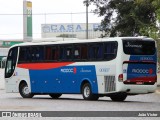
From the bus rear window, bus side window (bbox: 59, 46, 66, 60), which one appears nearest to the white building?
bus side window (bbox: 59, 46, 66, 60)

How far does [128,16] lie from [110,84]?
19093 millimetres

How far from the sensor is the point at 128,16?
4703 centimetres

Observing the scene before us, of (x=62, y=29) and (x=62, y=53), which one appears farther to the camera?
(x=62, y=29)

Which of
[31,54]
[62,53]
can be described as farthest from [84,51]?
[31,54]

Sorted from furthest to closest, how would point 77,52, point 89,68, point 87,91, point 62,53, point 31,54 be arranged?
point 31,54, point 62,53, point 77,52, point 87,91, point 89,68

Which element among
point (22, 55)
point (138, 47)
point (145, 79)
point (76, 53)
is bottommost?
point (145, 79)

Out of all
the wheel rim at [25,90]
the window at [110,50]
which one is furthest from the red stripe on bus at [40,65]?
the window at [110,50]

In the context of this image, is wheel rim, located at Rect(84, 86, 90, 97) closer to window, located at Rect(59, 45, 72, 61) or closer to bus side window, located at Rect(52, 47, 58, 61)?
window, located at Rect(59, 45, 72, 61)

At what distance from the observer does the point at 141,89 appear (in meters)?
28.7

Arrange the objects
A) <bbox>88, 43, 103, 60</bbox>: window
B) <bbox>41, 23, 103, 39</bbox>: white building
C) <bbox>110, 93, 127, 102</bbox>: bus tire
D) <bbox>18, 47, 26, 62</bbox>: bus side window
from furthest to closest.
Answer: <bbox>41, 23, 103, 39</bbox>: white building
<bbox>18, 47, 26, 62</bbox>: bus side window
<bbox>110, 93, 127, 102</bbox>: bus tire
<bbox>88, 43, 103, 60</bbox>: window

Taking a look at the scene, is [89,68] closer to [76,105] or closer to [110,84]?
[110,84]

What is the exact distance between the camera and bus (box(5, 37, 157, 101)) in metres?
28.3

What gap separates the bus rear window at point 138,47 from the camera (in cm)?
2831

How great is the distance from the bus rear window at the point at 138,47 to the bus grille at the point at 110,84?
1482mm
